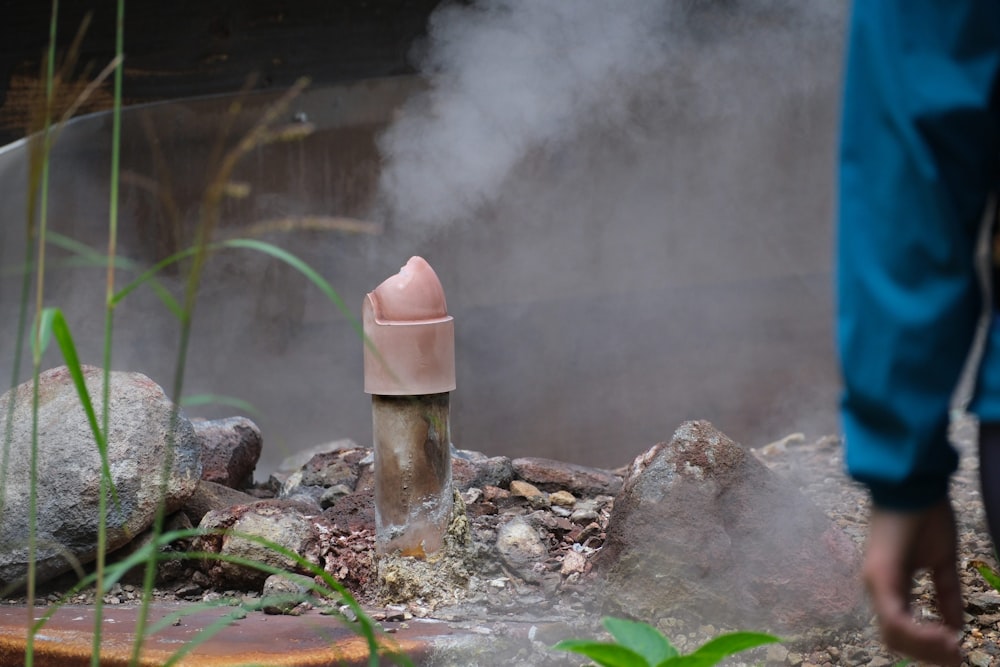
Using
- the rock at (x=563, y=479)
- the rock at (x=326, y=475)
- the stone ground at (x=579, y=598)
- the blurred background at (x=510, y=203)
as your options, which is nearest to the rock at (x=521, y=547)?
the stone ground at (x=579, y=598)

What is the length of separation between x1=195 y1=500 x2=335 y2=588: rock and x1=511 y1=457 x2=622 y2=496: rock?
39.4 inches

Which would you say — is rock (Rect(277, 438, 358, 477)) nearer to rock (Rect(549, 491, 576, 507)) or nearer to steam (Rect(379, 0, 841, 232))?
steam (Rect(379, 0, 841, 232))

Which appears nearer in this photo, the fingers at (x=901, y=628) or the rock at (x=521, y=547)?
the fingers at (x=901, y=628)

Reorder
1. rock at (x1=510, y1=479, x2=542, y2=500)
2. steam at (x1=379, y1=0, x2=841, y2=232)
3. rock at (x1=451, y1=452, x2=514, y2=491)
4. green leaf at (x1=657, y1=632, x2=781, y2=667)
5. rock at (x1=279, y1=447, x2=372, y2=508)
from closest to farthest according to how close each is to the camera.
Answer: green leaf at (x1=657, y1=632, x2=781, y2=667) → rock at (x1=510, y1=479, x2=542, y2=500) → rock at (x1=451, y1=452, x2=514, y2=491) → rock at (x1=279, y1=447, x2=372, y2=508) → steam at (x1=379, y1=0, x2=841, y2=232)

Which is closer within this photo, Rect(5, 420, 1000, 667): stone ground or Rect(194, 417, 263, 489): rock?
Rect(5, 420, 1000, 667): stone ground

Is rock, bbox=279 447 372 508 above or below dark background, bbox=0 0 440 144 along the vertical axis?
below

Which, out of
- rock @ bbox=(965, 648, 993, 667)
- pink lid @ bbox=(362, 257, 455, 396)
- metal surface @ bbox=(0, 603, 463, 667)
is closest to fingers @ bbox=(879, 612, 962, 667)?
metal surface @ bbox=(0, 603, 463, 667)

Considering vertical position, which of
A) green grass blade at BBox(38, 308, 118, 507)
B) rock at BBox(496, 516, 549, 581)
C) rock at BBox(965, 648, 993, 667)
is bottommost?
rock at BBox(965, 648, 993, 667)

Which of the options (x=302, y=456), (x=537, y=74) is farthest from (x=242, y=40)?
(x=302, y=456)

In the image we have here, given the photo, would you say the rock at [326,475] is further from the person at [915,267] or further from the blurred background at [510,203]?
the person at [915,267]

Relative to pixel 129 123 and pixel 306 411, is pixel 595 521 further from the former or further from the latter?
pixel 129 123

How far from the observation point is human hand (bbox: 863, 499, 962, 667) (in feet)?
2.96

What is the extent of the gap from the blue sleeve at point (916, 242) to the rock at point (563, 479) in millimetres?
3065

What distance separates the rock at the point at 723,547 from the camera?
8.71 ft
